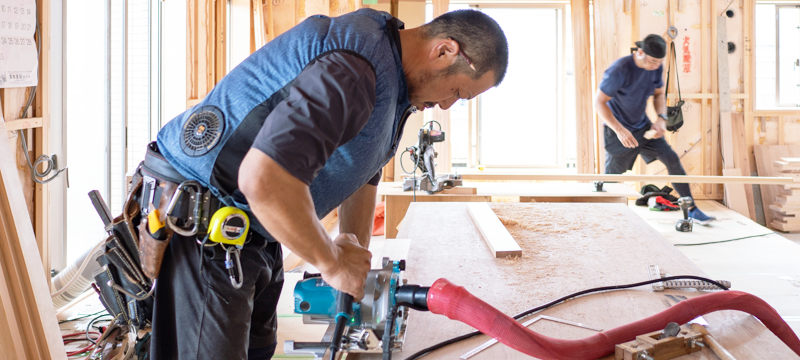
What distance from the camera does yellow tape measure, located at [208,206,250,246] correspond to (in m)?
1.30

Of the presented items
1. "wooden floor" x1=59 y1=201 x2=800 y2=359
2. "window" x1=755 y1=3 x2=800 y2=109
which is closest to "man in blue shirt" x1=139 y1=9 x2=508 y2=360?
"wooden floor" x1=59 y1=201 x2=800 y2=359

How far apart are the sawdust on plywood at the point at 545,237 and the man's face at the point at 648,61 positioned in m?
2.76

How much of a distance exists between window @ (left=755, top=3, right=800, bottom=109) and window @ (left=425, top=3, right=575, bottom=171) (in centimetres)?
215

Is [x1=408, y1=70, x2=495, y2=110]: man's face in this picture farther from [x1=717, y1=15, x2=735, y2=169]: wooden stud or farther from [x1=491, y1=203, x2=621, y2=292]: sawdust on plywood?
[x1=717, y1=15, x2=735, y2=169]: wooden stud

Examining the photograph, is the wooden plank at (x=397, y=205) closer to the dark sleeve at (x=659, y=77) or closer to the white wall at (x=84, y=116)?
the white wall at (x=84, y=116)

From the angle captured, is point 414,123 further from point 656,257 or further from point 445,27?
point 445,27

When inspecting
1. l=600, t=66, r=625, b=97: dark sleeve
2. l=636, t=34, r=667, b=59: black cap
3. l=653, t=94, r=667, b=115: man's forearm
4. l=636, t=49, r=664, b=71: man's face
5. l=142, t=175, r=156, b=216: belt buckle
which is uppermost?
l=636, t=34, r=667, b=59: black cap

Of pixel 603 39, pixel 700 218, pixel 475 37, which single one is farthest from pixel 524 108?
pixel 475 37

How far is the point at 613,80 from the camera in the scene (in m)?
5.20

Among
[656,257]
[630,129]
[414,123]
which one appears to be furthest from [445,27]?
[414,123]

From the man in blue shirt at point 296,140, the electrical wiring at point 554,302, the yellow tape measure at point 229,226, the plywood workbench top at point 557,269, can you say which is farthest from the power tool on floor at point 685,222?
the yellow tape measure at point 229,226

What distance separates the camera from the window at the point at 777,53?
6.74m

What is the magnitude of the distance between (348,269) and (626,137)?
4.54 metres

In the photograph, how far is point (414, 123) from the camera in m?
6.65
